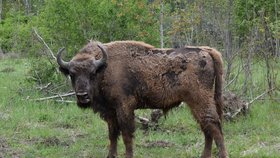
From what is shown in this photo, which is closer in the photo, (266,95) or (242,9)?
(266,95)

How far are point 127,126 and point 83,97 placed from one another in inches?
39.5

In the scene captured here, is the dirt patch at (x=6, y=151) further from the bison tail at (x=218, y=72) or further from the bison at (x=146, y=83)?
the bison tail at (x=218, y=72)

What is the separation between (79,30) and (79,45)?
454 mm

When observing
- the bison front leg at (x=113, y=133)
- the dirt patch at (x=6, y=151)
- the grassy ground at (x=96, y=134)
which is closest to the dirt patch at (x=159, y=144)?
the grassy ground at (x=96, y=134)

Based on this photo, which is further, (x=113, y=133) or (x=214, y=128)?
(x=113, y=133)

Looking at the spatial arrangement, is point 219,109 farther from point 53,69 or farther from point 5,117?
point 53,69

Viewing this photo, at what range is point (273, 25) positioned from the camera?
49.8ft

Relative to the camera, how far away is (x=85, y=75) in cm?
877

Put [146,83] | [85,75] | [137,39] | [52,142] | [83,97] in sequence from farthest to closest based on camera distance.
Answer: [137,39] < [52,142] < [146,83] < [85,75] < [83,97]

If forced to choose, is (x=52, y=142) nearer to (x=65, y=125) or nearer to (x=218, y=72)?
(x=65, y=125)

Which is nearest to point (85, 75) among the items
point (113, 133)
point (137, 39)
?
point (113, 133)

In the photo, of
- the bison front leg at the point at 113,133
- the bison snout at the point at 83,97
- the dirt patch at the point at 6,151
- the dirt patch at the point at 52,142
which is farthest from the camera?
the dirt patch at the point at 52,142

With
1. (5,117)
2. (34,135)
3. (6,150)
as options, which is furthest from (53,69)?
(6,150)

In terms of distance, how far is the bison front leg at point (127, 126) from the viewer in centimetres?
903
